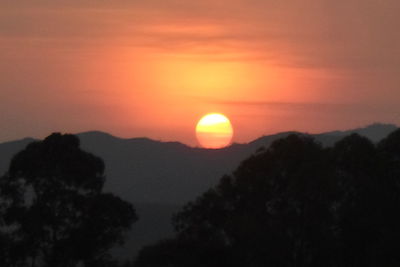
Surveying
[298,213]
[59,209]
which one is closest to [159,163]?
[59,209]

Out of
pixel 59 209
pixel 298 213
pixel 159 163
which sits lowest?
pixel 159 163

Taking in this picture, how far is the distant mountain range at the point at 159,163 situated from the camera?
503 feet

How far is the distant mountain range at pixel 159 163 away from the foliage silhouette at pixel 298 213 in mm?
84079

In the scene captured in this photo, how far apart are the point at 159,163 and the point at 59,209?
399ft

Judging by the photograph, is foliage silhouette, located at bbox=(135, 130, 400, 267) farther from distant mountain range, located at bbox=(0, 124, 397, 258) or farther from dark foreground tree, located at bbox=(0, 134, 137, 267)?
distant mountain range, located at bbox=(0, 124, 397, 258)

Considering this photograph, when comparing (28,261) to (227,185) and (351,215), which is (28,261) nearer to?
(227,185)

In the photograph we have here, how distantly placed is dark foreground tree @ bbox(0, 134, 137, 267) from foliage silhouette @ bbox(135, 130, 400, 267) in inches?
85.7

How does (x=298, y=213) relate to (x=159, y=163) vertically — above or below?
above

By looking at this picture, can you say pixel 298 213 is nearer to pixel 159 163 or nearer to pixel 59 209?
pixel 59 209

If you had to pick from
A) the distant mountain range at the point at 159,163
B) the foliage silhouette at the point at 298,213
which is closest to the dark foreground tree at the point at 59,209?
the foliage silhouette at the point at 298,213

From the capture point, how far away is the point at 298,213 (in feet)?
171

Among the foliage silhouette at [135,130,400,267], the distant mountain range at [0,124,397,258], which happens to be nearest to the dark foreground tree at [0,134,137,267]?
the foliage silhouette at [135,130,400,267]

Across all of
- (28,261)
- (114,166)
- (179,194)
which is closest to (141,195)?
(179,194)

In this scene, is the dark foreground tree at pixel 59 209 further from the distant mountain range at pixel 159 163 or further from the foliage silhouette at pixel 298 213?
the distant mountain range at pixel 159 163
